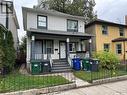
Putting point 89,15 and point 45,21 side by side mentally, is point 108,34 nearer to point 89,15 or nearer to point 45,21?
point 45,21

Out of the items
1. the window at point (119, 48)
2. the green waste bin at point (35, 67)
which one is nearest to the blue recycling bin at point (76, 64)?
the green waste bin at point (35, 67)

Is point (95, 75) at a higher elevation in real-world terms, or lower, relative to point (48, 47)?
lower

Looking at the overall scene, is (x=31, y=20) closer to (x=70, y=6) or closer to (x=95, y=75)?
(x=95, y=75)

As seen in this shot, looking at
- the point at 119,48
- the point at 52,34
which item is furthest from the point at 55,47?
the point at 119,48

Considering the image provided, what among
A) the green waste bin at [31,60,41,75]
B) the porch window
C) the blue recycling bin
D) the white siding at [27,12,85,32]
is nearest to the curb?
the green waste bin at [31,60,41,75]

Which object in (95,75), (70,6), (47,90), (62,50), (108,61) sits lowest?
(47,90)

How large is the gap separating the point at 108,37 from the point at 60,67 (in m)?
10.2

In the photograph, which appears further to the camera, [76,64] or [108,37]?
[108,37]

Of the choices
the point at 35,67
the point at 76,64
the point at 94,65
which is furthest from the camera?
the point at 76,64

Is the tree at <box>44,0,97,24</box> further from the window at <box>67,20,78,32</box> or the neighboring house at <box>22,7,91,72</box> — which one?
the neighboring house at <box>22,7,91,72</box>

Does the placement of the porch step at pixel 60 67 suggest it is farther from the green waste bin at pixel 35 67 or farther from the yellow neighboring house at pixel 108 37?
the yellow neighboring house at pixel 108 37

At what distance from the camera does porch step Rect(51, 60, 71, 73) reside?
1519 centimetres

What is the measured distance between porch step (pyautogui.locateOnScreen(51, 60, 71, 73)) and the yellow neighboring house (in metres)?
6.86

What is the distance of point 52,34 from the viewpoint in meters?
16.5
